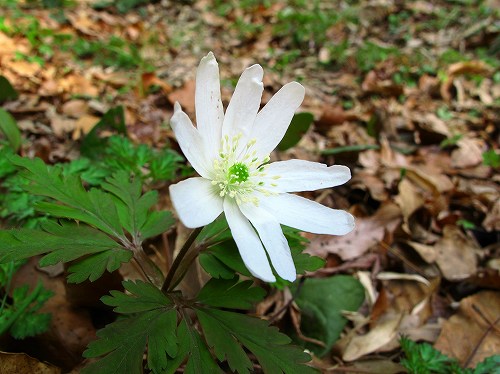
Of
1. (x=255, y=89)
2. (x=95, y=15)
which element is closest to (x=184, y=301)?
(x=255, y=89)

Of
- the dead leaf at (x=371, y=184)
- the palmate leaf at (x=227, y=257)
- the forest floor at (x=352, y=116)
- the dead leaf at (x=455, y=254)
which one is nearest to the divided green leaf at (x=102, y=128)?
the forest floor at (x=352, y=116)

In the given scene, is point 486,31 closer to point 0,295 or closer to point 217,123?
point 217,123

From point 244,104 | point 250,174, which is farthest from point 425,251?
point 244,104

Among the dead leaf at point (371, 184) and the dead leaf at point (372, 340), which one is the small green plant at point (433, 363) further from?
the dead leaf at point (371, 184)

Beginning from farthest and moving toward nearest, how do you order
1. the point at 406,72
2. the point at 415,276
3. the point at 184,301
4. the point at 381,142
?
1. the point at 406,72
2. the point at 381,142
3. the point at 415,276
4. the point at 184,301

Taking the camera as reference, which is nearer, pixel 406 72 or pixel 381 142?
pixel 381 142
